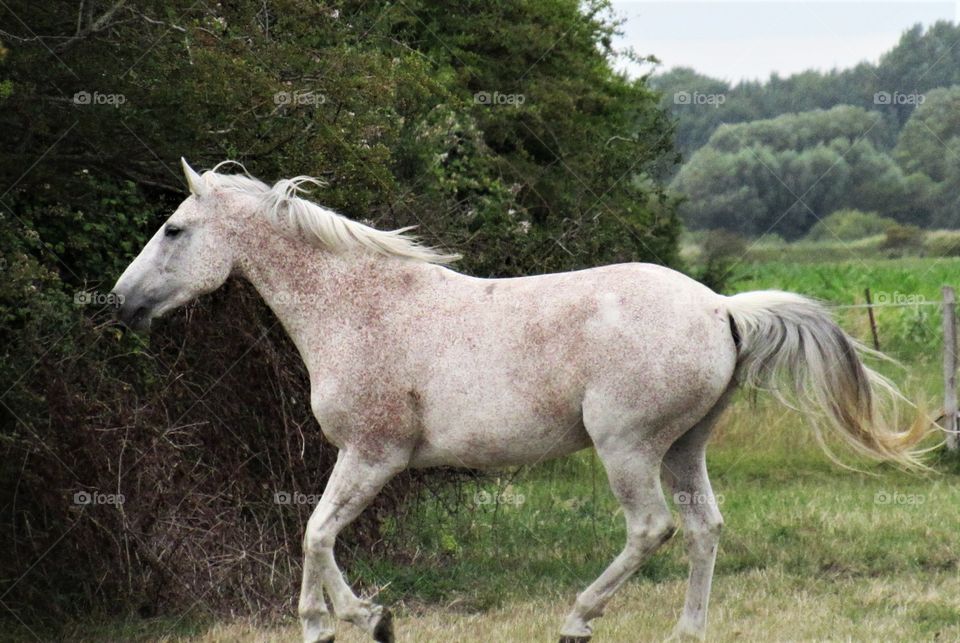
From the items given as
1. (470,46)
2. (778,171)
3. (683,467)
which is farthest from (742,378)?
(778,171)

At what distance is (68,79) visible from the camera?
7316mm

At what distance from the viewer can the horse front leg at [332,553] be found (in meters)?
5.97

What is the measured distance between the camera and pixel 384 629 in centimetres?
595

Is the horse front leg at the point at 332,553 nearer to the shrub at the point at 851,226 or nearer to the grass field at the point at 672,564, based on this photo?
the grass field at the point at 672,564

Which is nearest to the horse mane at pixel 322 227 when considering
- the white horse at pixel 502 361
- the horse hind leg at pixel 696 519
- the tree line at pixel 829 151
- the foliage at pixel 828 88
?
the white horse at pixel 502 361

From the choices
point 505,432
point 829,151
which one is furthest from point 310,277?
point 829,151

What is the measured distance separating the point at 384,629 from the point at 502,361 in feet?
4.46

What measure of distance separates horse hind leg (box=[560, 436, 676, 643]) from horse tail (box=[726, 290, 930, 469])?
26.1 inches

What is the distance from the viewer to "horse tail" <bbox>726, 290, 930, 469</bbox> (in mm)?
5930

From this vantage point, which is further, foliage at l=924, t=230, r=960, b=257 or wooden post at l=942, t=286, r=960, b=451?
foliage at l=924, t=230, r=960, b=257

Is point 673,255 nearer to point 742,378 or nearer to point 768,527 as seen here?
point 768,527

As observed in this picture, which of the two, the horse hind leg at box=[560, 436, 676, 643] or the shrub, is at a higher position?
the horse hind leg at box=[560, 436, 676, 643]

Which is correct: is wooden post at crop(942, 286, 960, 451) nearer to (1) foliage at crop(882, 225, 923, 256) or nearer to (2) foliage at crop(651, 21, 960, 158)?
(1) foliage at crop(882, 225, 923, 256)

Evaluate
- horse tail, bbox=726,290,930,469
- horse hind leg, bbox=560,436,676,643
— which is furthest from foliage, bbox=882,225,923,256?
horse hind leg, bbox=560,436,676,643
